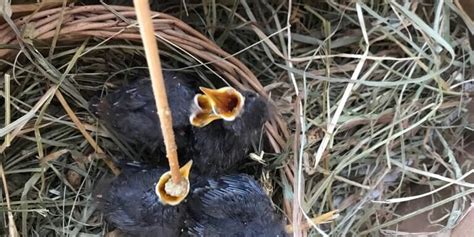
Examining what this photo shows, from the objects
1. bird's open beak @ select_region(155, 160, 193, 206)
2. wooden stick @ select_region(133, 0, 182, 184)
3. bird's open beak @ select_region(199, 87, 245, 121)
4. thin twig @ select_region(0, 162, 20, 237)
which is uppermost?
wooden stick @ select_region(133, 0, 182, 184)

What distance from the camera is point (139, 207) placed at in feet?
4.95

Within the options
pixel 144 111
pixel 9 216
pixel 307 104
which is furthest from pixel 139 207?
pixel 307 104

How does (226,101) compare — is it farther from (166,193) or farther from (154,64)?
(154,64)

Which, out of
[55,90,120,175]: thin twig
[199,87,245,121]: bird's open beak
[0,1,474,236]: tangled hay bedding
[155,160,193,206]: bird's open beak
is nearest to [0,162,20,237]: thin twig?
[0,1,474,236]: tangled hay bedding

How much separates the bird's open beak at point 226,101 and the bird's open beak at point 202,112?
0.02 metres

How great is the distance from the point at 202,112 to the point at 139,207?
0.71 feet

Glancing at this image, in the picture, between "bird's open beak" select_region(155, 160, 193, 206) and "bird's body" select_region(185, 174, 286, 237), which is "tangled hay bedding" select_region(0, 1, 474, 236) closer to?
"bird's body" select_region(185, 174, 286, 237)

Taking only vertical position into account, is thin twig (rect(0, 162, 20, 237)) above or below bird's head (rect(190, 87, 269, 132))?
below

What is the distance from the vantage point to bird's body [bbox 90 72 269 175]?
1518 mm

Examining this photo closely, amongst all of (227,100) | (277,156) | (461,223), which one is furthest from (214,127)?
(461,223)

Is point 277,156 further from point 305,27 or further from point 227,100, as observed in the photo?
point 305,27

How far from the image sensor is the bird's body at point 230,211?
150cm

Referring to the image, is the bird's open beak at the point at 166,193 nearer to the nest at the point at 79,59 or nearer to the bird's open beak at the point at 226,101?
the bird's open beak at the point at 226,101

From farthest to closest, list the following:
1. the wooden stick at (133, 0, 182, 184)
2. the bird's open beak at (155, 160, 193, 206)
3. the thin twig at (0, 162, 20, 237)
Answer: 1. the thin twig at (0, 162, 20, 237)
2. the bird's open beak at (155, 160, 193, 206)
3. the wooden stick at (133, 0, 182, 184)
